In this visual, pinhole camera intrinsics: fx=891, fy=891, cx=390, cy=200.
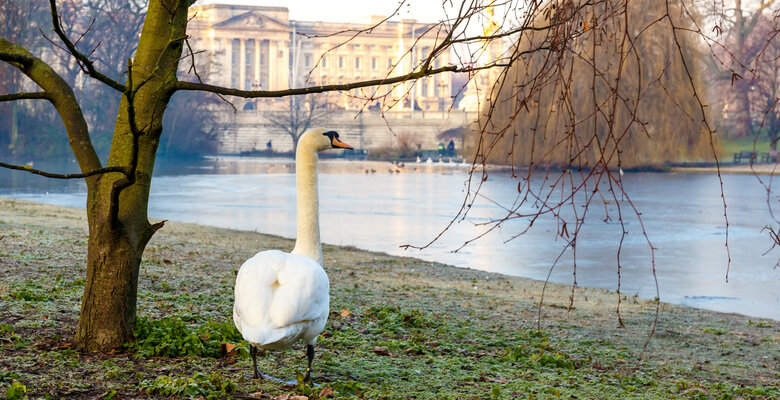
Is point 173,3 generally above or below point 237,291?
above

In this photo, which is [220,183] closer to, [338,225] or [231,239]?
[338,225]

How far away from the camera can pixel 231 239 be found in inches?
607

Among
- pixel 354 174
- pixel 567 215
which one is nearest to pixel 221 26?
pixel 354 174

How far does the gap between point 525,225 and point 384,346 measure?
16471 mm

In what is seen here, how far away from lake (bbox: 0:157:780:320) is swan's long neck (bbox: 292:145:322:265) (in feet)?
3.04

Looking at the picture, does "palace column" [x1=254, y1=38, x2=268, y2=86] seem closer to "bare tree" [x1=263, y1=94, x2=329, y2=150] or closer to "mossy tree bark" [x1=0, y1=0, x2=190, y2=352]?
"bare tree" [x1=263, y1=94, x2=329, y2=150]

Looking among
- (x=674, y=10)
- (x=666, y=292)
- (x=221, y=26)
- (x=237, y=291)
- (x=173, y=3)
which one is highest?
(x=221, y=26)

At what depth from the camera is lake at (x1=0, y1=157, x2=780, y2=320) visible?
13.8 meters

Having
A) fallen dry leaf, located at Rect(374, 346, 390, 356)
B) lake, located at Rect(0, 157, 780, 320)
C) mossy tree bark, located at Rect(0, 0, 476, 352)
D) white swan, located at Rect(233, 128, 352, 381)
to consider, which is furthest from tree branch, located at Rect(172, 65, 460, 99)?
fallen dry leaf, located at Rect(374, 346, 390, 356)

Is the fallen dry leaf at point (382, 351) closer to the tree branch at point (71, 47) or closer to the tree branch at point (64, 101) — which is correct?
the tree branch at point (64, 101)

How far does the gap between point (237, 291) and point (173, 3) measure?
5.57 ft

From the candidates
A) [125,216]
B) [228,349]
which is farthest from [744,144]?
[125,216]

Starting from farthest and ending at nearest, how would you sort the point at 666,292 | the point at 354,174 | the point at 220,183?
the point at 354,174, the point at 220,183, the point at 666,292

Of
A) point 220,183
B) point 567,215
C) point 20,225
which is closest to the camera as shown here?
point 20,225
